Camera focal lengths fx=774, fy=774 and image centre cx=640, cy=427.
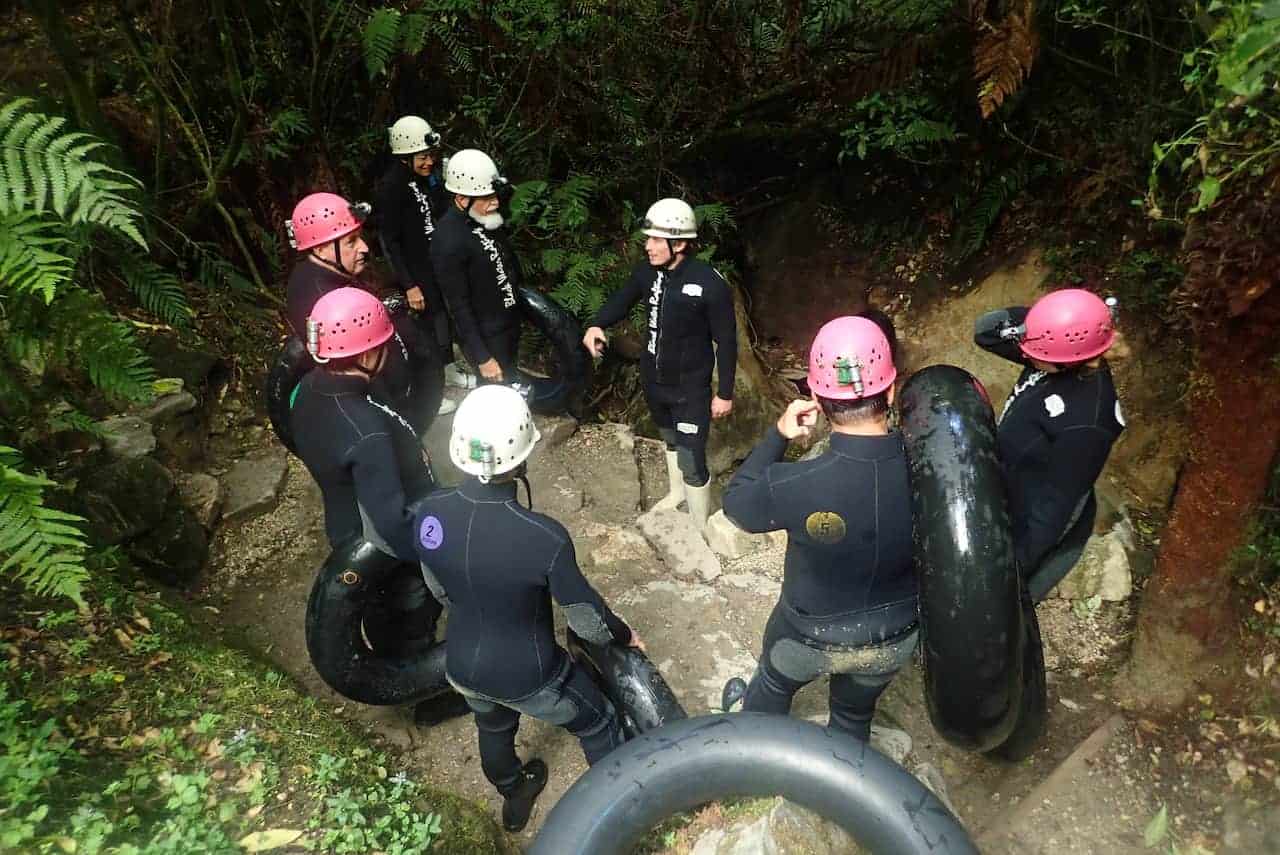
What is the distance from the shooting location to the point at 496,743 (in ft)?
11.2

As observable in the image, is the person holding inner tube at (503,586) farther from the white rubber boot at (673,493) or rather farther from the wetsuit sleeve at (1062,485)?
the white rubber boot at (673,493)

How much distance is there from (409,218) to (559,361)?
1.60 meters

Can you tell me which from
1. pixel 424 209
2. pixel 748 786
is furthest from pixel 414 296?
pixel 748 786

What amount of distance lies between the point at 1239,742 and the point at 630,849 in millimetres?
3007

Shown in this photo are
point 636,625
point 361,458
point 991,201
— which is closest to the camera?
point 361,458

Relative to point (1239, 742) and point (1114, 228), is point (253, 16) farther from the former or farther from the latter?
point (1239, 742)

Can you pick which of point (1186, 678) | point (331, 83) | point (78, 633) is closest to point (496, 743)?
point (78, 633)

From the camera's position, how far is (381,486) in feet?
10.9

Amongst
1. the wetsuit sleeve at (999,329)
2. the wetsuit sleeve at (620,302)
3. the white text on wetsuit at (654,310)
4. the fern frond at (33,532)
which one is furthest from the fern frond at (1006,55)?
the fern frond at (33,532)

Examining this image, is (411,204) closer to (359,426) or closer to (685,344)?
(685,344)

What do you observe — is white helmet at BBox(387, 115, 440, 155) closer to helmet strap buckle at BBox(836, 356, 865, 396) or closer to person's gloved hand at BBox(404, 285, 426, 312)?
person's gloved hand at BBox(404, 285, 426, 312)

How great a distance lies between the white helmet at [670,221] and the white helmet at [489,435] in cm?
203

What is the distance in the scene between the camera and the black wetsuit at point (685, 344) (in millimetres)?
4633

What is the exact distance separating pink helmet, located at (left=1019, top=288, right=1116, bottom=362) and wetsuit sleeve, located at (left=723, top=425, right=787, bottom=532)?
120 cm
